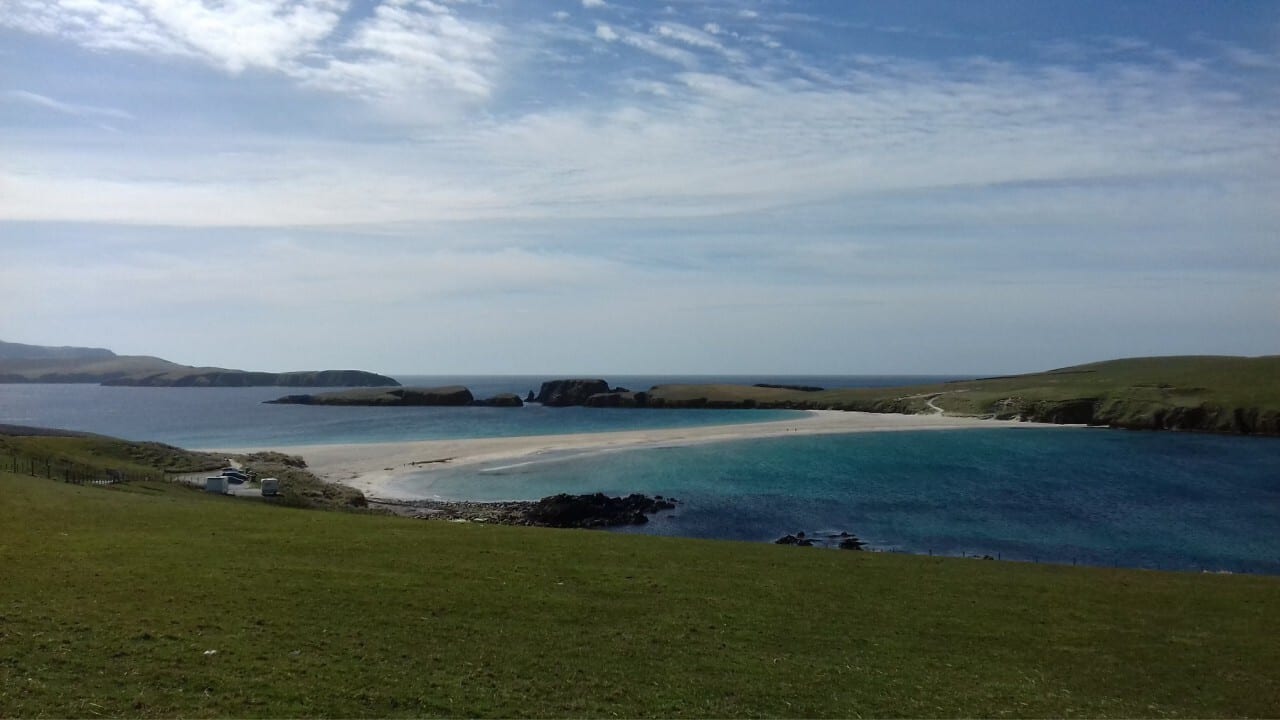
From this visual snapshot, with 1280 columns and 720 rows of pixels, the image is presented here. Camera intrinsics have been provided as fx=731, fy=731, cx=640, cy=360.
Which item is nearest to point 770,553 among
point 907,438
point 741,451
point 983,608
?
point 983,608

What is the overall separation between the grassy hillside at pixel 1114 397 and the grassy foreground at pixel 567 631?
325ft

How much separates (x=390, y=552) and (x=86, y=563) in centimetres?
779

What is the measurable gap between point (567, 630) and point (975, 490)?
2031 inches

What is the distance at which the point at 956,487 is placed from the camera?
60.6 meters

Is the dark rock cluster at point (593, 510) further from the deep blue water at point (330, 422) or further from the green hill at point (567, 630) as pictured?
the deep blue water at point (330, 422)

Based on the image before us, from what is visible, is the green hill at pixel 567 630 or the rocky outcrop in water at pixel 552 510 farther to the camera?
the rocky outcrop in water at pixel 552 510

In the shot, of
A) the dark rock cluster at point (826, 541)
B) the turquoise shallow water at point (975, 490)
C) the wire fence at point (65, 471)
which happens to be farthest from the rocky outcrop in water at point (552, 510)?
the wire fence at point (65, 471)

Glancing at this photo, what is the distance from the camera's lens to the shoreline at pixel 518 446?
2810 inches

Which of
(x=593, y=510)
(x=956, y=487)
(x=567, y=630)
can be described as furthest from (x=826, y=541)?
(x=567, y=630)

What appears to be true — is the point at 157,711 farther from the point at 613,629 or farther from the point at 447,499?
the point at 447,499

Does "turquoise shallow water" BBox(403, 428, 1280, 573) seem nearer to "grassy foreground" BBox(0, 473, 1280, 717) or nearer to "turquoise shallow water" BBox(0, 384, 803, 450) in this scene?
"grassy foreground" BBox(0, 473, 1280, 717)

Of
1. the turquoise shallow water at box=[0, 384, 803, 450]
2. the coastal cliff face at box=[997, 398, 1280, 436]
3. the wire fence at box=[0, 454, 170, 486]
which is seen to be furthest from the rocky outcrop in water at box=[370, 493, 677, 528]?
the coastal cliff face at box=[997, 398, 1280, 436]

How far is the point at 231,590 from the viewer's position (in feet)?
58.7

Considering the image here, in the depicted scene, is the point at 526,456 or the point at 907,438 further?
the point at 907,438
